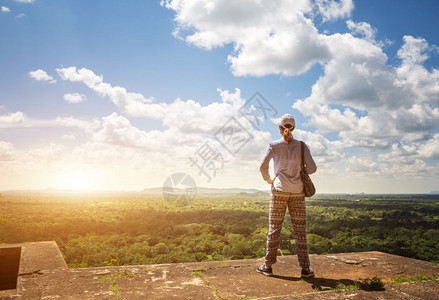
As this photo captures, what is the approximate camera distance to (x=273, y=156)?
368 centimetres

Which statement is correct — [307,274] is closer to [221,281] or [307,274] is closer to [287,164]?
[221,281]

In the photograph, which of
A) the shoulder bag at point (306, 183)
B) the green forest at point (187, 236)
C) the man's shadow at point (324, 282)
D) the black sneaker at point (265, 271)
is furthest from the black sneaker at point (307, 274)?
Result: the green forest at point (187, 236)

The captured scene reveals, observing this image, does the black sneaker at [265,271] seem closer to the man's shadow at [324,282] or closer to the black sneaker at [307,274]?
the man's shadow at [324,282]

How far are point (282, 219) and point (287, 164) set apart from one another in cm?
68

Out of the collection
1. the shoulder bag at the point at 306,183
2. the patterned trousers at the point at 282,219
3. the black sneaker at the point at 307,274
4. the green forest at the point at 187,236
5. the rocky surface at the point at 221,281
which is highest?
the shoulder bag at the point at 306,183

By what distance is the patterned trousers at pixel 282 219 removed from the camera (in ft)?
11.6

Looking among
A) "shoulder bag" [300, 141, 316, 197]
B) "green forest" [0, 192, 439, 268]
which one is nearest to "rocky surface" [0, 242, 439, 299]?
"shoulder bag" [300, 141, 316, 197]

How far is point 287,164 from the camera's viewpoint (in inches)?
140

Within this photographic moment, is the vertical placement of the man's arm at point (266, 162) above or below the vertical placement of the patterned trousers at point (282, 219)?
above

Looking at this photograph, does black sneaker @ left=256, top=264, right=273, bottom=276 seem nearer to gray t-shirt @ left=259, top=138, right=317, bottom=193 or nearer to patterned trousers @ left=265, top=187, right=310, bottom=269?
patterned trousers @ left=265, top=187, right=310, bottom=269

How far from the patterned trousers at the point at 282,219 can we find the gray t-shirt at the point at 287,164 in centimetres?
11

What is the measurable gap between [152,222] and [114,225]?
24.3 feet

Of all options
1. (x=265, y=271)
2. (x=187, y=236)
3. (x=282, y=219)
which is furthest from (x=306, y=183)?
(x=187, y=236)

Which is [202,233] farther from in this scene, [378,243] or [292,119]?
[292,119]
